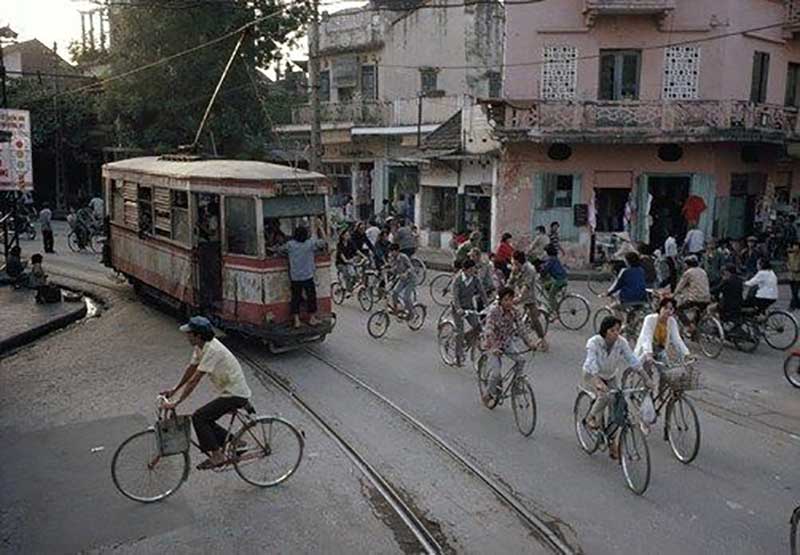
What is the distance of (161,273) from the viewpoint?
47.2 ft

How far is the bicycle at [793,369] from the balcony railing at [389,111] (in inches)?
750

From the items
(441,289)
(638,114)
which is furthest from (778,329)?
(638,114)

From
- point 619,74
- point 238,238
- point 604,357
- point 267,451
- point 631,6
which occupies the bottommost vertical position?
point 267,451

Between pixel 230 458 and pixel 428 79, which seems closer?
pixel 230 458

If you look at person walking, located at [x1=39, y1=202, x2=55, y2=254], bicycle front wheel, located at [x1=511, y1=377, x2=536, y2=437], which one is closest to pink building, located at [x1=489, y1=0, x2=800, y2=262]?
bicycle front wheel, located at [x1=511, y1=377, x2=536, y2=437]

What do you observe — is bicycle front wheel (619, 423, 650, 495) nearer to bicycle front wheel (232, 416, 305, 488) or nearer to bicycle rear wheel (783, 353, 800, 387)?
bicycle front wheel (232, 416, 305, 488)

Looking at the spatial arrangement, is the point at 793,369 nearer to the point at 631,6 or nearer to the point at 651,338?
the point at 651,338

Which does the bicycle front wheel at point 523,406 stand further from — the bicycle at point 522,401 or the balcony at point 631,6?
the balcony at point 631,6

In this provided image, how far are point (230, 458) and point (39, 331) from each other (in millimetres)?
8751

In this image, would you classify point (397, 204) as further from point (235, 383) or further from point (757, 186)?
point (235, 383)

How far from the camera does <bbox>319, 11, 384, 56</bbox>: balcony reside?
102ft

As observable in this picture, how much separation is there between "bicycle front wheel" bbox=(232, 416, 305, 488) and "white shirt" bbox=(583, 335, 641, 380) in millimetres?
2944

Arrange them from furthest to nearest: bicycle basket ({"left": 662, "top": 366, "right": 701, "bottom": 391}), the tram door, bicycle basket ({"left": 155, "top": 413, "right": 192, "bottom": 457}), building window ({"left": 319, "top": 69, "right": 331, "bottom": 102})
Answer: building window ({"left": 319, "top": 69, "right": 331, "bottom": 102}) → the tram door → bicycle basket ({"left": 662, "top": 366, "right": 701, "bottom": 391}) → bicycle basket ({"left": 155, "top": 413, "right": 192, "bottom": 457})

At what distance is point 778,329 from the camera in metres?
13.1
